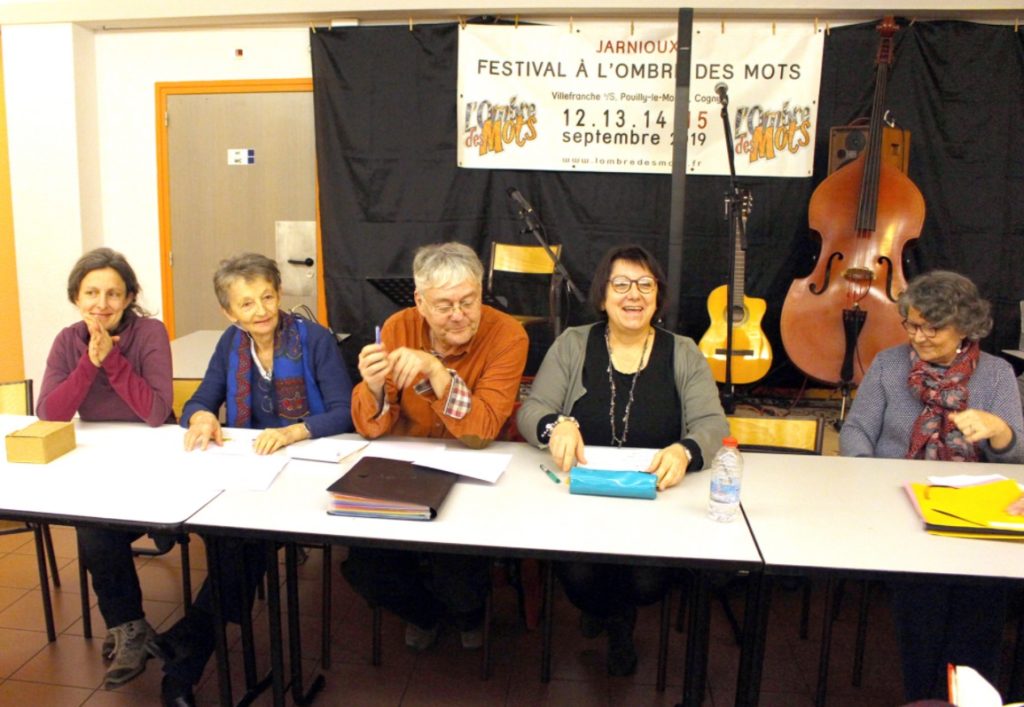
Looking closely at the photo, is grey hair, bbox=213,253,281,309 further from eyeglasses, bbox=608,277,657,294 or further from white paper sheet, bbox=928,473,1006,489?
white paper sheet, bbox=928,473,1006,489

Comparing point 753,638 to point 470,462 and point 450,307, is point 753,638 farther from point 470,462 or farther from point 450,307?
point 450,307

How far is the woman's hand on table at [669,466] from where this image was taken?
1634 mm

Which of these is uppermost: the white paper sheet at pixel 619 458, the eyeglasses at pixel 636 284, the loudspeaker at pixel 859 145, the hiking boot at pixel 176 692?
the loudspeaker at pixel 859 145

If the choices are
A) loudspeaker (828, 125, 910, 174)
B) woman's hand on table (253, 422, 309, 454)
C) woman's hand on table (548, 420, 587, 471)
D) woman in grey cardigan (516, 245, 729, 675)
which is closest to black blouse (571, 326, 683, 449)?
woman in grey cardigan (516, 245, 729, 675)

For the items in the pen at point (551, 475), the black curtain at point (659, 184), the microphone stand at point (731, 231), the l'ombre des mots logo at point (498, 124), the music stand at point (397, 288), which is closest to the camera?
the pen at point (551, 475)

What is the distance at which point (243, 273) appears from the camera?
2.07 meters

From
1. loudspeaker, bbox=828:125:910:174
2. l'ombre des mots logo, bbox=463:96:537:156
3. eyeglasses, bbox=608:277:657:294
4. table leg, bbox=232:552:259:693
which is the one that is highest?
l'ombre des mots logo, bbox=463:96:537:156

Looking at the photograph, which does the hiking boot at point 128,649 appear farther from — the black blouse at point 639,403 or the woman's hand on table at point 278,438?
the black blouse at point 639,403

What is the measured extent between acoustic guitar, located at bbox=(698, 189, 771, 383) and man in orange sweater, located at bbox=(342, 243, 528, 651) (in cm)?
174

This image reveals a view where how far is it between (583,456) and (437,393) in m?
0.40

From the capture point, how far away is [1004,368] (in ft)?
6.49

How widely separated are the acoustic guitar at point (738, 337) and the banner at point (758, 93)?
0.55m

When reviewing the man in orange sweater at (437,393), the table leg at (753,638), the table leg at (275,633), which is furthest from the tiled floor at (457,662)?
the table leg at (753,638)

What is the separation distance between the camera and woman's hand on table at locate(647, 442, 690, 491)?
1.63 meters
